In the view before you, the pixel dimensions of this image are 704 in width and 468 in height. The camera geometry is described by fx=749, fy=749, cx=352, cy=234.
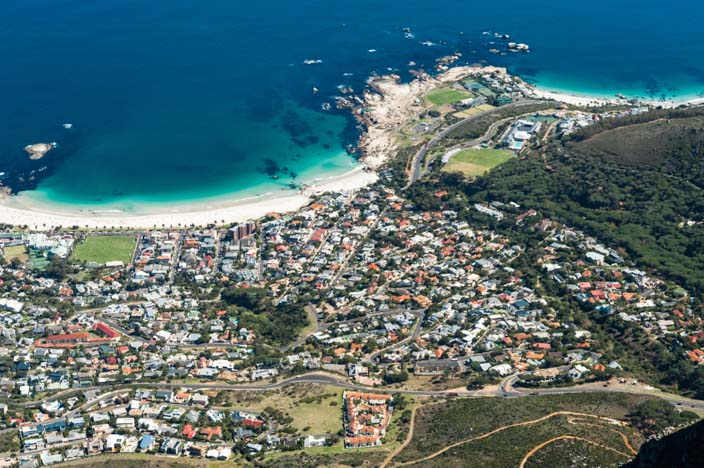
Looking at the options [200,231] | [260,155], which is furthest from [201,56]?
[200,231]

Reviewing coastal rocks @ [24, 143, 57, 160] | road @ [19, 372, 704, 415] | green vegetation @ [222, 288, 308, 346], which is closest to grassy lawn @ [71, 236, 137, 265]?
green vegetation @ [222, 288, 308, 346]

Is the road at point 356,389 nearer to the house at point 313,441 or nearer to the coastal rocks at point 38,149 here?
the house at point 313,441

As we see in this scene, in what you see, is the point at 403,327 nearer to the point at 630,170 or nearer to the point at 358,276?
the point at 358,276

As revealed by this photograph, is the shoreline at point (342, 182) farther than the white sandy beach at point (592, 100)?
No

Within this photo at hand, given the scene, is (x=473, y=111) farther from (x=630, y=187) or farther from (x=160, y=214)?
(x=160, y=214)

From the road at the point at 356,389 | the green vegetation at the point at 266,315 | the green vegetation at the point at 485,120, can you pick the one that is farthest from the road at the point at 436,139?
the road at the point at 356,389

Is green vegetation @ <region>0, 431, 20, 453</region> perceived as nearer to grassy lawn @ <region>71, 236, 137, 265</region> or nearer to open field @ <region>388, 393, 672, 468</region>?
open field @ <region>388, 393, 672, 468</region>

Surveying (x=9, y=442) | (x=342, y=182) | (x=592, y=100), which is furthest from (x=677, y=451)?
(x=592, y=100)
